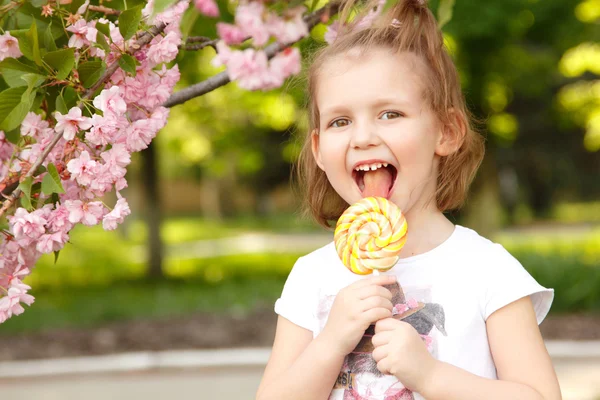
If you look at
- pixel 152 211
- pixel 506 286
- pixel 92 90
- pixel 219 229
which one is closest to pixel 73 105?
pixel 92 90

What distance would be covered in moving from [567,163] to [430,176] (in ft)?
89.5

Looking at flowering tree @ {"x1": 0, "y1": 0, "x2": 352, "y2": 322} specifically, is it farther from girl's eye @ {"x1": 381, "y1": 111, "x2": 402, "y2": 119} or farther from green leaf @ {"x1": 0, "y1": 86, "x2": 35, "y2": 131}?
girl's eye @ {"x1": 381, "y1": 111, "x2": 402, "y2": 119}

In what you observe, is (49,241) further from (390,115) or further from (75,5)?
(390,115)

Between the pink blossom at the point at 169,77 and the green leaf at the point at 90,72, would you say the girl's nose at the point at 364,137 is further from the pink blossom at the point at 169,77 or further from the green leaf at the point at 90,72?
the green leaf at the point at 90,72

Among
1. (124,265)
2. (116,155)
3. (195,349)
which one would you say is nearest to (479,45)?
(195,349)

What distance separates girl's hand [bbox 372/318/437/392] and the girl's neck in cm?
25

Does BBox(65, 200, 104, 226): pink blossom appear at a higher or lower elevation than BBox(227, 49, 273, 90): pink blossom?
lower

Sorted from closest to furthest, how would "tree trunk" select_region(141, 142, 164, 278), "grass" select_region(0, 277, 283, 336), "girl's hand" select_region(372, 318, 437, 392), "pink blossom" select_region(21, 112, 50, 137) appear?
1. "girl's hand" select_region(372, 318, 437, 392)
2. "pink blossom" select_region(21, 112, 50, 137)
3. "grass" select_region(0, 277, 283, 336)
4. "tree trunk" select_region(141, 142, 164, 278)

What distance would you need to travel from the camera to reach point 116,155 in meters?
1.77

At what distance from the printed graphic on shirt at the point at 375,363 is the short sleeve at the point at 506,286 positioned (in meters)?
0.12

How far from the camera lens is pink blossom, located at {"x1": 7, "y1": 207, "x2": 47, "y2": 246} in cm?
173

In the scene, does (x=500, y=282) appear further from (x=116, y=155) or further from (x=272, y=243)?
(x=272, y=243)

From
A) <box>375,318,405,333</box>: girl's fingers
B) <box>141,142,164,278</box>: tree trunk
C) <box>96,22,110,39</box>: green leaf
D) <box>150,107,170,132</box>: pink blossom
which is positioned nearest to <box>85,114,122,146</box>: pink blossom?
<box>150,107,170,132</box>: pink blossom

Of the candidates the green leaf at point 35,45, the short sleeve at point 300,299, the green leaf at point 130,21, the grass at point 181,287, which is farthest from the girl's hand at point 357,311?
the grass at point 181,287
